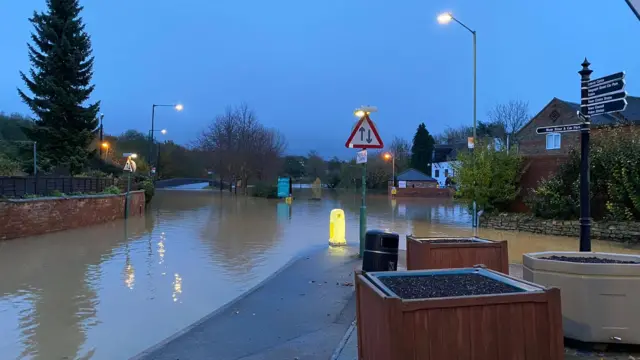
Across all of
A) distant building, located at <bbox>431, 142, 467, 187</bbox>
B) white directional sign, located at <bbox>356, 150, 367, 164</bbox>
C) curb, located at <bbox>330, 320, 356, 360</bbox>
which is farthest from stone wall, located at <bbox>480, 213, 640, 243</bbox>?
distant building, located at <bbox>431, 142, 467, 187</bbox>

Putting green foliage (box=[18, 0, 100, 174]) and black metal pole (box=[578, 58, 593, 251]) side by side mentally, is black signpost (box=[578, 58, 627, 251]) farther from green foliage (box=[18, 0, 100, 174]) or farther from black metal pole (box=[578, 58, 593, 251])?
green foliage (box=[18, 0, 100, 174])

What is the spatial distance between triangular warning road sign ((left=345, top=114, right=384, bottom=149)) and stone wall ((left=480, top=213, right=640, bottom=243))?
9.98 meters

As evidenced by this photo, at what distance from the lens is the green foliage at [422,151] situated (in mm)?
81188

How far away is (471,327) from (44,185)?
19575 millimetres

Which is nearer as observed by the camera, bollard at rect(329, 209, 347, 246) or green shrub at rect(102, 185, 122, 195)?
bollard at rect(329, 209, 347, 246)

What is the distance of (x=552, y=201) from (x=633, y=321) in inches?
553

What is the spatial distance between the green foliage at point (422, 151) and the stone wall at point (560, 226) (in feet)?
204

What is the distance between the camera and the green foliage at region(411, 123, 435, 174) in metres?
81.2

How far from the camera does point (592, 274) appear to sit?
4.21 m

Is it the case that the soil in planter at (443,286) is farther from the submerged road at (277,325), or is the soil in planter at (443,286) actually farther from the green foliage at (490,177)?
the green foliage at (490,177)

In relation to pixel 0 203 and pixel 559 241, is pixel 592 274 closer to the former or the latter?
pixel 559 241

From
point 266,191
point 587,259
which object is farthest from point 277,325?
point 266,191

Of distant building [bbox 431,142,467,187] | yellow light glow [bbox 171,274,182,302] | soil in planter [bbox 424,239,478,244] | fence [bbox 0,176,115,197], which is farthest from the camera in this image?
distant building [bbox 431,142,467,187]

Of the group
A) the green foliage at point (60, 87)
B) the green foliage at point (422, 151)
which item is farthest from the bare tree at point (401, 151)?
the green foliage at point (60, 87)
